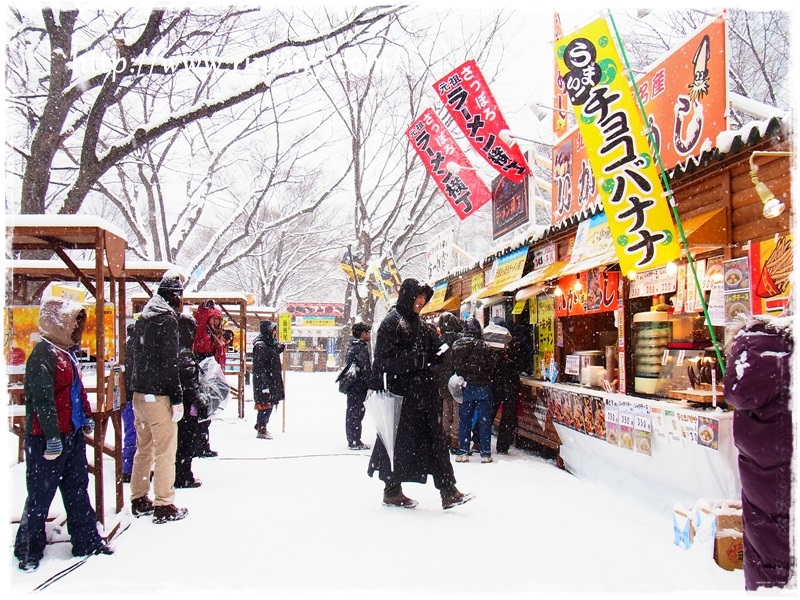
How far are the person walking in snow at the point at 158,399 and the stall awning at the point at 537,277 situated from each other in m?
4.44

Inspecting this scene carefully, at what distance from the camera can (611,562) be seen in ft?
12.8

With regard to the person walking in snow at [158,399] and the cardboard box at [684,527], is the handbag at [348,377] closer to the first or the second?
the person walking in snow at [158,399]

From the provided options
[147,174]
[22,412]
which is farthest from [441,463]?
[147,174]

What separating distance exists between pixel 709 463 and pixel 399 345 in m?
2.78

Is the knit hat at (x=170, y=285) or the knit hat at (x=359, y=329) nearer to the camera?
the knit hat at (x=170, y=285)

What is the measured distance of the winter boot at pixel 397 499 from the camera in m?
5.10

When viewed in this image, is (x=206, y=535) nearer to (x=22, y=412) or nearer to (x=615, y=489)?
(x=22, y=412)

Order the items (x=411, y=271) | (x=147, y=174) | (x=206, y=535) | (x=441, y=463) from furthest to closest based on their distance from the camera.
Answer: (x=411, y=271) → (x=147, y=174) → (x=441, y=463) → (x=206, y=535)

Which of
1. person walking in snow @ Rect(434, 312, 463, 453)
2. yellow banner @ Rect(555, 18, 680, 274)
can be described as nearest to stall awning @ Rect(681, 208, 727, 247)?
yellow banner @ Rect(555, 18, 680, 274)

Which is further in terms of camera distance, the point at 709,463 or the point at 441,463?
the point at 441,463

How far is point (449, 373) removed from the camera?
24.7ft

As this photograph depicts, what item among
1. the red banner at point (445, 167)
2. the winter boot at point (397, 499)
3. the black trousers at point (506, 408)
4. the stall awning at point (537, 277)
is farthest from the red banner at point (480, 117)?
the winter boot at point (397, 499)

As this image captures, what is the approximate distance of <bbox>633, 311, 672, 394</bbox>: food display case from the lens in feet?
19.1

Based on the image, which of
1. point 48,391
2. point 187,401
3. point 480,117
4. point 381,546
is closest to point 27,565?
point 48,391
